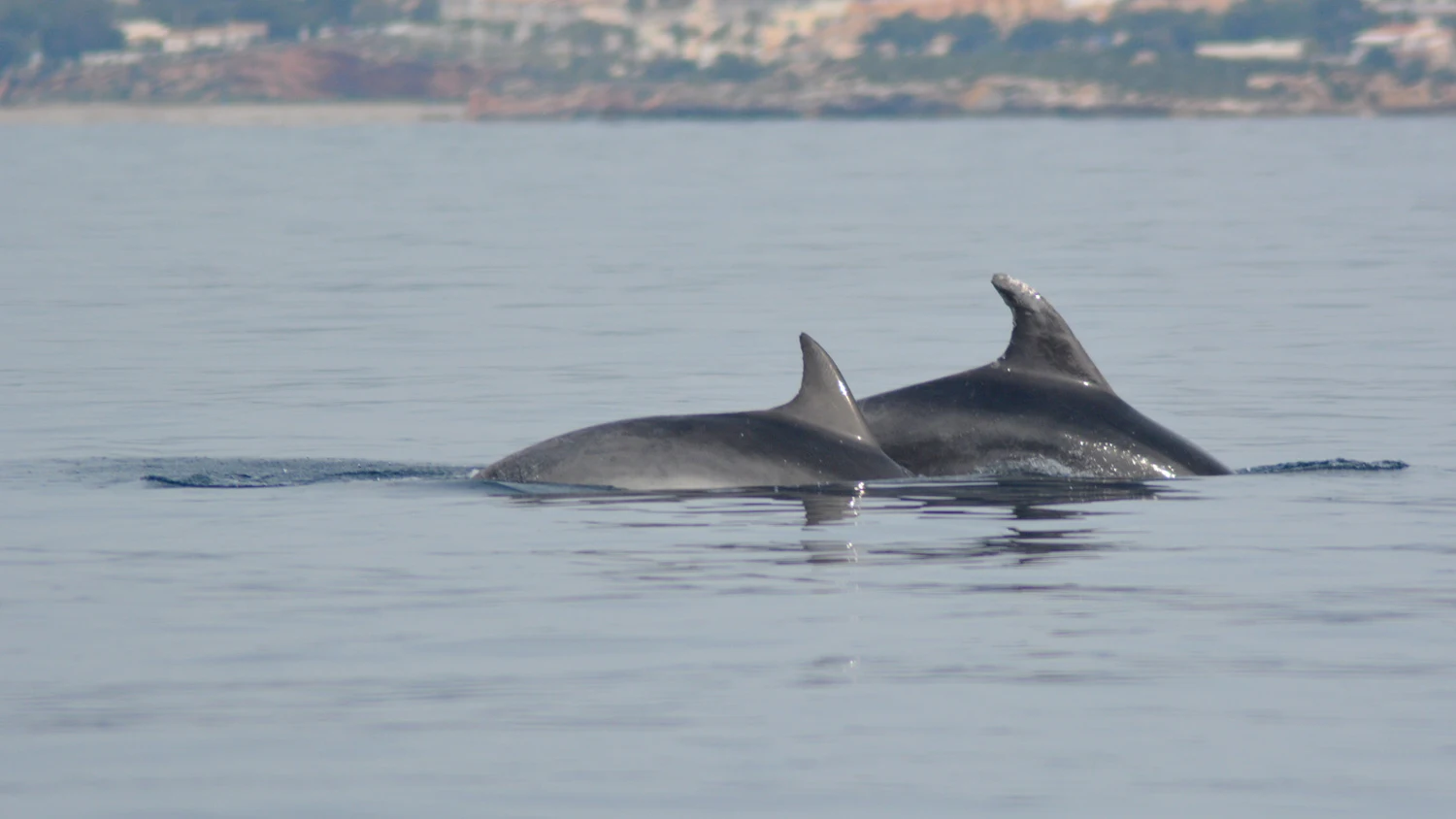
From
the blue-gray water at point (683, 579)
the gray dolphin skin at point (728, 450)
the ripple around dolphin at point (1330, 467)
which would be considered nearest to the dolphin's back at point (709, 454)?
the gray dolphin skin at point (728, 450)

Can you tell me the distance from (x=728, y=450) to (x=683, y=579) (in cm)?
273

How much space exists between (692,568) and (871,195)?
61671 mm

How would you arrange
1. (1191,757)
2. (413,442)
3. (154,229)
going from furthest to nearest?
(154,229)
(413,442)
(1191,757)

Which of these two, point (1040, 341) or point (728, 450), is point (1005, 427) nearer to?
point (1040, 341)

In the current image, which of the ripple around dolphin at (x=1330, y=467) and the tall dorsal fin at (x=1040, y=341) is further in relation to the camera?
the ripple around dolphin at (x=1330, y=467)

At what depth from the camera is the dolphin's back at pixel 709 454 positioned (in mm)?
17359

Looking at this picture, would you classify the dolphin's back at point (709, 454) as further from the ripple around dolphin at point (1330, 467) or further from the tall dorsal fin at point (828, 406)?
the ripple around dolphin at point (1330, 467)

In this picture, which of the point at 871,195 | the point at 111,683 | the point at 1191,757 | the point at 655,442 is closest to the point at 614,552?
the point at 655,442

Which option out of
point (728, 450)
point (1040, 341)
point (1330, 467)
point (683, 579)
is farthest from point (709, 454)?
point (1330, 467)

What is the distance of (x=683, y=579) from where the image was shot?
48.3 feet

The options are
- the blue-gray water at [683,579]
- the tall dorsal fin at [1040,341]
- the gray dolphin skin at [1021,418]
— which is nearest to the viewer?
the blue-gray water at [683,579]

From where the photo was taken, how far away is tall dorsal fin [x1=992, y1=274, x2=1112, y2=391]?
1786cm

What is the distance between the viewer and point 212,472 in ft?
63.8

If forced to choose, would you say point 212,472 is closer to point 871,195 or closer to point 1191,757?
point 1191,757
